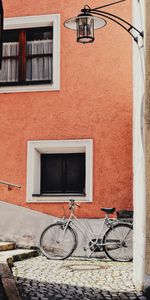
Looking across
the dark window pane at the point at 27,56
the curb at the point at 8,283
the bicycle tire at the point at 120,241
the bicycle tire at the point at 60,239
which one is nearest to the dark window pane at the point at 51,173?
the bicycle tire at the point at 60,239

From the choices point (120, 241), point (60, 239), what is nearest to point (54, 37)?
point (60, 239)

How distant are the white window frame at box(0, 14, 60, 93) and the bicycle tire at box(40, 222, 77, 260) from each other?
11.0 feet

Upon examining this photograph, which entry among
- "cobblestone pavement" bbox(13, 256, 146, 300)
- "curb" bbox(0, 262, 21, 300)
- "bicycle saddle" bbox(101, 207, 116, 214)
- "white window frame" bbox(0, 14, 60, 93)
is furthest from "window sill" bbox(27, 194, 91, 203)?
"curb" bbox(0, 262, 21, 300)

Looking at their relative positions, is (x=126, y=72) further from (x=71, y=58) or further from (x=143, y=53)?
(x=143, y=53)

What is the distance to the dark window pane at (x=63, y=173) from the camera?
1178 cm

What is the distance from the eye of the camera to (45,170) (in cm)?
1205

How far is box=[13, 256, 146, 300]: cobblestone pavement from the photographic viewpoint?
638cm

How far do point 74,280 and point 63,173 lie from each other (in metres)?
4.58

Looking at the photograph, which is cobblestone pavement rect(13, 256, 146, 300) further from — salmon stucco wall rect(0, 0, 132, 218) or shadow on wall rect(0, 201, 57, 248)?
salmon stucco wall rect(0, 0, 132, 218)

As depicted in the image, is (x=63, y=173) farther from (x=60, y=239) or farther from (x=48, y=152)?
(x=60, y=239)

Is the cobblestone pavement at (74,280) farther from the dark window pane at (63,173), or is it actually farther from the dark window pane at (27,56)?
the dark window pane at (27,56)

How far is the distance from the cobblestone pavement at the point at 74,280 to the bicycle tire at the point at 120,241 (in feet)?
0.88

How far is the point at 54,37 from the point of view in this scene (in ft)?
39.2

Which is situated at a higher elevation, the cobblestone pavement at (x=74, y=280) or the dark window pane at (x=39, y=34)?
the dark window pane at (x=39, y=34)
